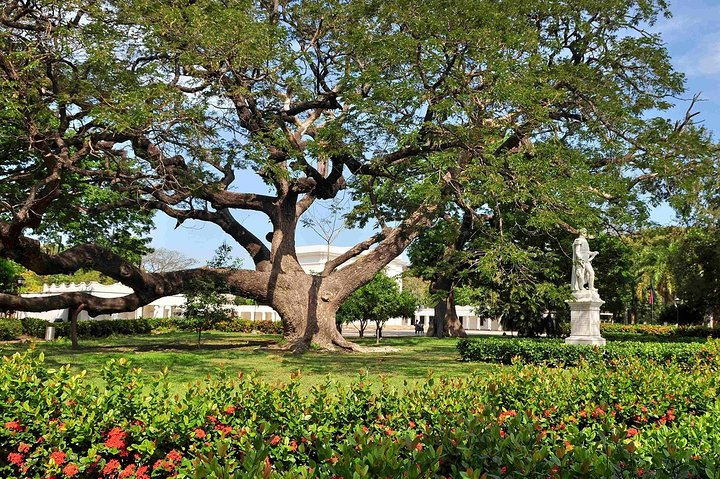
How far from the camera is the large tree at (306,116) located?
45.5ft

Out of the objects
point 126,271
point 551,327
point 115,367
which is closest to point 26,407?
point 115,367

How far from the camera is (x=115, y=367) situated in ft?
16.8

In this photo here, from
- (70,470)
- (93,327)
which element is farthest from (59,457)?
(93,327)

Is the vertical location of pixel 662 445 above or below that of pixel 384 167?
below

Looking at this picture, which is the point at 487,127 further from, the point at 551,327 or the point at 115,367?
the point at 551,327

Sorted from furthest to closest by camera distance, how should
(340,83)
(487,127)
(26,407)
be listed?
(340,83), (487,127), (26,407)

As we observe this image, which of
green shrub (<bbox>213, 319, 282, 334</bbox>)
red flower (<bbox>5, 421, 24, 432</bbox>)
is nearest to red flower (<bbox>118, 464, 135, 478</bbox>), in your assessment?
red flower (<bbox>5, 421, 24, 432</bbox>)

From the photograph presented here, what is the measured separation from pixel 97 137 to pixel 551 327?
23.5 meters

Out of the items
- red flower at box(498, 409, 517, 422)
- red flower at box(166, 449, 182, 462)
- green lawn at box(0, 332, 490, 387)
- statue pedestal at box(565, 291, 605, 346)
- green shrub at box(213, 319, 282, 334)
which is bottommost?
green shrub at box(213, 319, 282, 334)

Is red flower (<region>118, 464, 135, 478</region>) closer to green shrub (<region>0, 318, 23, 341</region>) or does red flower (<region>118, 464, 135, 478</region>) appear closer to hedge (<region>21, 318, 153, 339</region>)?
green shrub (<region>0, 318, 23, 341</region>)

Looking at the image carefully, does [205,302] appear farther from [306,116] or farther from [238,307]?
[238,307]

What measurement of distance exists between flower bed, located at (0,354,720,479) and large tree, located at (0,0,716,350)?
29.1ft

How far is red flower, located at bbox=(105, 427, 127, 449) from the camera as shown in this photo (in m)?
4.29

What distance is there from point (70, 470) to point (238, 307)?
159 ft
